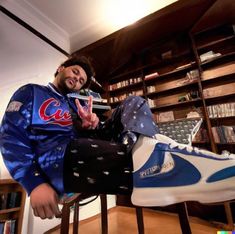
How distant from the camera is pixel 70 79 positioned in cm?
92

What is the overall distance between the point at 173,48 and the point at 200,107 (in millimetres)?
998

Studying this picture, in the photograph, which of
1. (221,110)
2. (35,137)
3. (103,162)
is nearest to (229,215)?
(221,110)

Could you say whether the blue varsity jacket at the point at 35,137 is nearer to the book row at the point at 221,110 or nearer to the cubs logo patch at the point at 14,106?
the cubs logo patch at the point at 14,106

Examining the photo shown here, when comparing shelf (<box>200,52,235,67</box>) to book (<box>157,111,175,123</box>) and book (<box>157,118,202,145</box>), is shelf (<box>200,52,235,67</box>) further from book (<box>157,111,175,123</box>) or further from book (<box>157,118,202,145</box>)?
book (<box>157,118,202,145</box>)

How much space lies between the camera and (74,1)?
1.79m

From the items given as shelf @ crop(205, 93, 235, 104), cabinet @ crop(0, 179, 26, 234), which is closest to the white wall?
cabinet @ crop(0, 179, 26, 234)

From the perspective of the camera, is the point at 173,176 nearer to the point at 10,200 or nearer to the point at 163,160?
the point at 163,160

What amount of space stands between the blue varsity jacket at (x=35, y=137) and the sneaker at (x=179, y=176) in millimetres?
241

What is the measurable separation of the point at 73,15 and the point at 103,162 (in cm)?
211

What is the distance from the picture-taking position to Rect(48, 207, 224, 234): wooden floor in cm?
133

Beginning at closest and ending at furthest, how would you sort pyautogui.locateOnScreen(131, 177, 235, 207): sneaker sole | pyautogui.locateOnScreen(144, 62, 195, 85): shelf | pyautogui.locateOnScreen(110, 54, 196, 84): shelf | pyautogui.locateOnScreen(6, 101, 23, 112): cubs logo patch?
1. pyautogui.locateOnScreen(131, 177, 235, 207): sneaker sole
2. pyautogui.locateOnScreen(6, 101, 23, 112): cubs logo patch
3. pyautogui.locateOnScreen(144, 62, 195, 85): shelf
4. pyautogui.locateOnScreen(110, 54, 196, 84): shelf

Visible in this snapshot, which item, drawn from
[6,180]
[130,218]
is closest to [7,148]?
[6,180]

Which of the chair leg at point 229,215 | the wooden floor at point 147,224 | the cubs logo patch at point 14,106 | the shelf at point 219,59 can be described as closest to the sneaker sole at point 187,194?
the cubs logo patch at point 14,106

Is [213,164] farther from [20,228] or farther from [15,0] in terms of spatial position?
[15,0]
